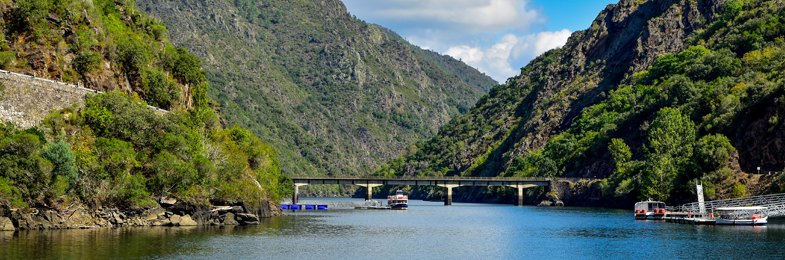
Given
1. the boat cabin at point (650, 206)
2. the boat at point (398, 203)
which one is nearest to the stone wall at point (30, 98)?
the boat cabin at point (650, 206)

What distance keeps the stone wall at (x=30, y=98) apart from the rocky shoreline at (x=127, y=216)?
458 inches

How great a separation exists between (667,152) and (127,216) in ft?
345

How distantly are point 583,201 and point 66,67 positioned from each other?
13383cm

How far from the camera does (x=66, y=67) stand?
96.2m

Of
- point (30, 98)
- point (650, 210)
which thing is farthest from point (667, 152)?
point (30, 98)

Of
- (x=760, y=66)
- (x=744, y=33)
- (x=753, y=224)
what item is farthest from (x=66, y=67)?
(x=744, y=33)

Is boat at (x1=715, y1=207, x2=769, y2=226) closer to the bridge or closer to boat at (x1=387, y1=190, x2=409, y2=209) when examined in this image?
the bridge

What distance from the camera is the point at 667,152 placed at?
472ft

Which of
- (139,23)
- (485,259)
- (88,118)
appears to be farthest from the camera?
(139,23)

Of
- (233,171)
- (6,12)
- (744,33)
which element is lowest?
(233,171)

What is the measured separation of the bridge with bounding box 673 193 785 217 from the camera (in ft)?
333

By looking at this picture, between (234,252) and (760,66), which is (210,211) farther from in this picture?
(760,66)

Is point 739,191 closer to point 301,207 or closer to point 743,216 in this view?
point 743,216

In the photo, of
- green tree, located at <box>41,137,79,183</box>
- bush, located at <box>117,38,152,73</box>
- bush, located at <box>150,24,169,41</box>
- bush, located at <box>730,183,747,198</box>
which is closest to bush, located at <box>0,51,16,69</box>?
green tree, located at <box>41,137,79,183</box>
